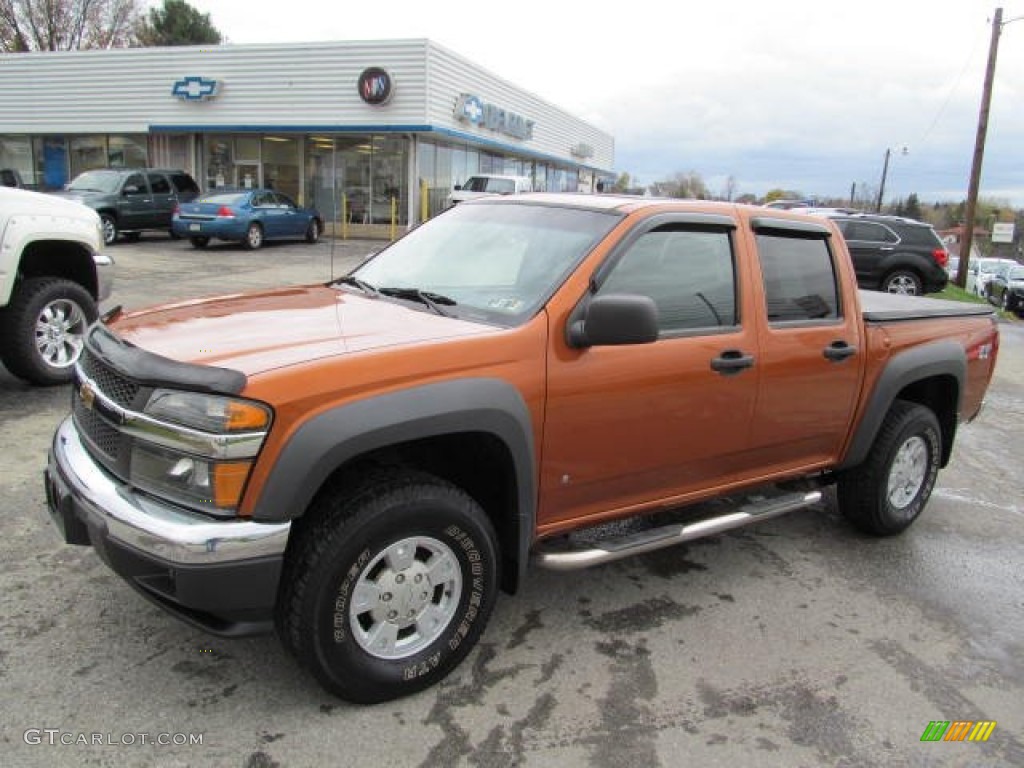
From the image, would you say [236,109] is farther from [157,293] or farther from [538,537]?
[538,537]

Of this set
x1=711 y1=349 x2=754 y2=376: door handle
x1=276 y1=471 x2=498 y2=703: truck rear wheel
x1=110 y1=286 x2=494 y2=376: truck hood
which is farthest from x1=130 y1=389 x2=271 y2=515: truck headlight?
x1=711 y1=349 x2=754 y2=376: door handle

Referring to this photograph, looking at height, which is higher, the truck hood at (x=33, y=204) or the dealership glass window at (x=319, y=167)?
the dealership glass window at (x=319, y=167)

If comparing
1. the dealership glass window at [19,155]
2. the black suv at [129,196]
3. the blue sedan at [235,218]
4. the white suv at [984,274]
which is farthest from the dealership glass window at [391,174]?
the white suv at [984,274]

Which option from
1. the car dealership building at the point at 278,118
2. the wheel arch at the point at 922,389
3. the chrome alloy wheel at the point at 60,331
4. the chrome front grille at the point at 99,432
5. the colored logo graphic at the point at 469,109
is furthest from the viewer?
the colored logo graphic at the point at 469,109

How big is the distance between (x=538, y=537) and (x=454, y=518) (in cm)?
50

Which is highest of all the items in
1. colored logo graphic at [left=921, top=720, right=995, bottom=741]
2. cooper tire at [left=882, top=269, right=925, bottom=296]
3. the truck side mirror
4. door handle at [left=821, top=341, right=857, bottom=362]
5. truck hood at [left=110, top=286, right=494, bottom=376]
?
the truck side mirror

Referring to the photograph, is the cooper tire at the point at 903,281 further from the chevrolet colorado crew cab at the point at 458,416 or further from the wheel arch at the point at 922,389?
the chevrolet colorado crew cab at the point at 458,416

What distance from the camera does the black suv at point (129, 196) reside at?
18844 millimetres

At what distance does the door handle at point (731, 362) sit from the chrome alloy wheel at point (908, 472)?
4.91 ft

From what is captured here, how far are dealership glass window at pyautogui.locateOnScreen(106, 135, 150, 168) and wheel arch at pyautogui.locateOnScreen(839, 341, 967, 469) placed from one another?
28760 mm

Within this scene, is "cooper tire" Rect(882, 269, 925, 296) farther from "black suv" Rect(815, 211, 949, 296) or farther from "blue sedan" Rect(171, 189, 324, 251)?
"blue sedan" Rect(171, 189, 324, 251)

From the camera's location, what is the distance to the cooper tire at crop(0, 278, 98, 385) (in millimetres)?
6043

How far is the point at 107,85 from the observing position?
27.5 meters

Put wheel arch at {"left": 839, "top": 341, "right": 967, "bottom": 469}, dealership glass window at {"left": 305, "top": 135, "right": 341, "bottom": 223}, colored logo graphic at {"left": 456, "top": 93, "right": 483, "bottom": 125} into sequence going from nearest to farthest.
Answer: wheel arch at {"left": 839, "top": 341, "right": 967, "bottom": 469}, colored logo graphic at {"left": 456, "top": 93, "right": 483, "bottom": 125}, dealership glass window at {"left": 305, "top": 135, "right": 341, "bottom": 223}
